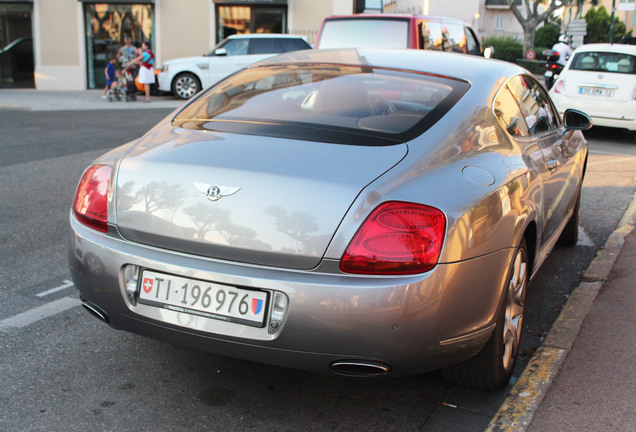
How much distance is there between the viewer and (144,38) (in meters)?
A: 24.0

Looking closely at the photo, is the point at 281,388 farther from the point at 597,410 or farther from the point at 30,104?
the point at 30,104

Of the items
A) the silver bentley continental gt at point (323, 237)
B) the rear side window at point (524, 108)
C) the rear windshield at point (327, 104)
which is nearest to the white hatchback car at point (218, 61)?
the rear side window at point (524, 108)

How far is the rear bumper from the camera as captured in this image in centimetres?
256

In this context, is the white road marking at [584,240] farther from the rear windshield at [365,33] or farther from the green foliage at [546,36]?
the green foliage at [546,36]

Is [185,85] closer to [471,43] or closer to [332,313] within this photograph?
[471,43]

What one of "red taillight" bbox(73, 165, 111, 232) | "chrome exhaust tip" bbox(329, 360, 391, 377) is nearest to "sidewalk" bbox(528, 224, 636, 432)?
"chrome exhaust tip" bbox(329, 360, 391, 377)

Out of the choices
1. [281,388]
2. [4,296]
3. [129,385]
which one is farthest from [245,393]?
[4,296]

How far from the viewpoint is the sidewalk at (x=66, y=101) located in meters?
16.8

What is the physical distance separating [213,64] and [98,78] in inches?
253

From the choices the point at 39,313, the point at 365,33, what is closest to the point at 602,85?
the point at 365,33

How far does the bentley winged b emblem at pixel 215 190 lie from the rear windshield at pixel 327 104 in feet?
1.46

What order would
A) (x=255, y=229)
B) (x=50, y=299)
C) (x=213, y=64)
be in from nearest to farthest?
1. (x=255, y=229)
2. (x=50, y=299)
3. (x=213, y=64)

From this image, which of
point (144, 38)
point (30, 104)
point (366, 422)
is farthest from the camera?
point (144, 38)

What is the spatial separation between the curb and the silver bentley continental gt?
0.13 metres
